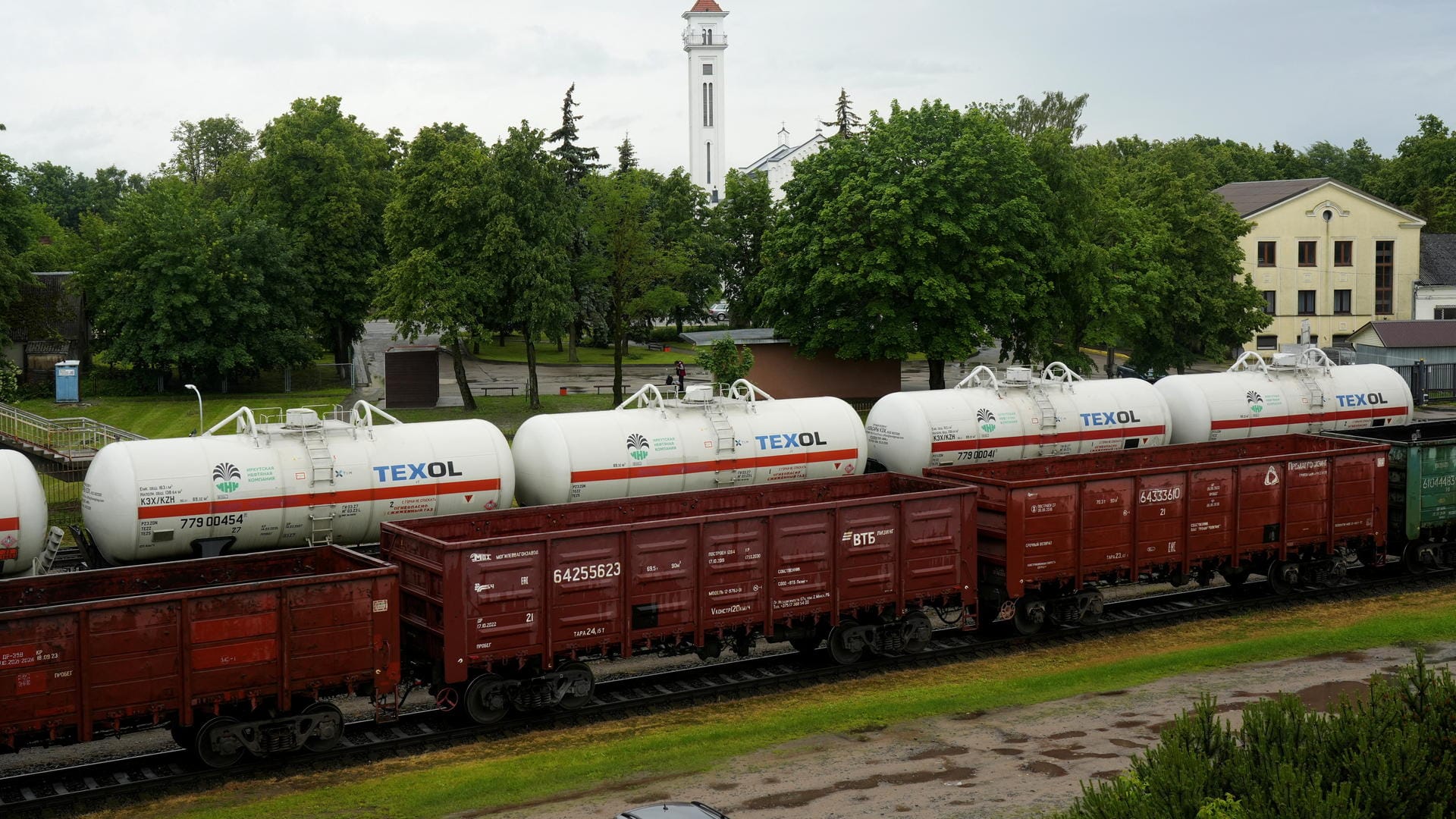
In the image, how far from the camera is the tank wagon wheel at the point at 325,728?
17953mm

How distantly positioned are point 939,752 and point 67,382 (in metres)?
48.9

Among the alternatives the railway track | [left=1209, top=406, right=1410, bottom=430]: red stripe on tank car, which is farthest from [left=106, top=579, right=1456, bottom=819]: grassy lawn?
[left=1209, top=406, right=1410, bottom=430]: red stripe on tank car

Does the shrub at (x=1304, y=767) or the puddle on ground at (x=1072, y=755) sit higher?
the shrub at (x=1304, y=767)

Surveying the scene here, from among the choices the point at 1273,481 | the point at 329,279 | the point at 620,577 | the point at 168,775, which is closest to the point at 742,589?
the point at 620,577

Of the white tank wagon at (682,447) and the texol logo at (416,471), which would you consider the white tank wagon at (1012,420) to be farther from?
the texol logo at (416,471)

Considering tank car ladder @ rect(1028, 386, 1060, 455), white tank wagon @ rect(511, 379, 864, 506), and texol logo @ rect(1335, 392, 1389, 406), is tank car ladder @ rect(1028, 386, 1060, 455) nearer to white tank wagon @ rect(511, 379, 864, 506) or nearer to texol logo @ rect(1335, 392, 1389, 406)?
white tank wagon @ rect(511, 379, 864, 506)

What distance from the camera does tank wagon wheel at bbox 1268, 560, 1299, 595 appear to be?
90.6ft

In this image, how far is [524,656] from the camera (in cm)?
1920

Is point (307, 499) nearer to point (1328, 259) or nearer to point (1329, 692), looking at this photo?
point (1329, 692)

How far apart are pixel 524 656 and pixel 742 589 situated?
3.79m

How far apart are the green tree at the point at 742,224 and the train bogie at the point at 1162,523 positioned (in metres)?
53.2

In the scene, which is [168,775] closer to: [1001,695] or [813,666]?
[813,666]

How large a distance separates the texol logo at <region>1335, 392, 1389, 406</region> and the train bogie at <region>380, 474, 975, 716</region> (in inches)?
744

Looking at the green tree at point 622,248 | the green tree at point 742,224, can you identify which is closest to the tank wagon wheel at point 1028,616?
the green tree at point 622,248
